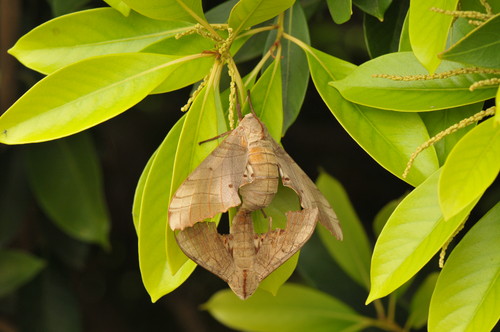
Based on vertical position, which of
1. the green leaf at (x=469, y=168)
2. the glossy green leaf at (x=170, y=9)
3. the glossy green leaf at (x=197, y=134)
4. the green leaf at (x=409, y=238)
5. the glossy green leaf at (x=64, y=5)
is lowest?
the green leaf at (x=409, y=238)

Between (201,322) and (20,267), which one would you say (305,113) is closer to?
(201,322)

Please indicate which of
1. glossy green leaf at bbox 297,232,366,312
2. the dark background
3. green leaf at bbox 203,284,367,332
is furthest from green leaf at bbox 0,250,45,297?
glossy green leaf at bbox 297,232,366,312

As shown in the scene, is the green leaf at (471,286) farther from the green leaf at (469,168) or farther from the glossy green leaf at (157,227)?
the glossy green leaf at (157,227)

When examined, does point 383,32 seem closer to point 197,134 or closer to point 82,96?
point 197,134

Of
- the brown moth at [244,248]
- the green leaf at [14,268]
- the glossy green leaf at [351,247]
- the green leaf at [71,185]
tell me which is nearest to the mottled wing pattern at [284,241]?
the brown moth at [244,248]

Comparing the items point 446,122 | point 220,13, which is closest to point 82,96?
point 220,13

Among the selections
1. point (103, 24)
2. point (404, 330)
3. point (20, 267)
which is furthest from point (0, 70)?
point (404, 330)
